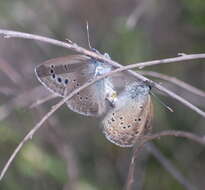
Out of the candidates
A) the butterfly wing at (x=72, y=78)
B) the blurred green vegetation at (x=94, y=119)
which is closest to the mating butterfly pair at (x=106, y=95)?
the butterfly wing at (x=72, y=78)

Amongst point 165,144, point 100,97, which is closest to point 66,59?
point 100,97

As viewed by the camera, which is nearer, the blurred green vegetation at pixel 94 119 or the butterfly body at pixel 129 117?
the butterfly body at pixel 129 117

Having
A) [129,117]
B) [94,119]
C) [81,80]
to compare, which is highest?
[94,119]

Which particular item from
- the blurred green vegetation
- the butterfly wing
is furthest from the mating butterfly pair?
the blurred green vegetation

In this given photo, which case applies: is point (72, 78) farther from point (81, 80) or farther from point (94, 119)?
point (94, 119)

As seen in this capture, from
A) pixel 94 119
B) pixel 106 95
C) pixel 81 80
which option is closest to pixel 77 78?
pixel 81 80

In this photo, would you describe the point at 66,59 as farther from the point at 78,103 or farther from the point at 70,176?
the point at 70,176

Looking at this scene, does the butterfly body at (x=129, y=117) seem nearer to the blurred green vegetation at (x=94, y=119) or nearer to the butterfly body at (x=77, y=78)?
the butterfly body at (x=77, y=78)
